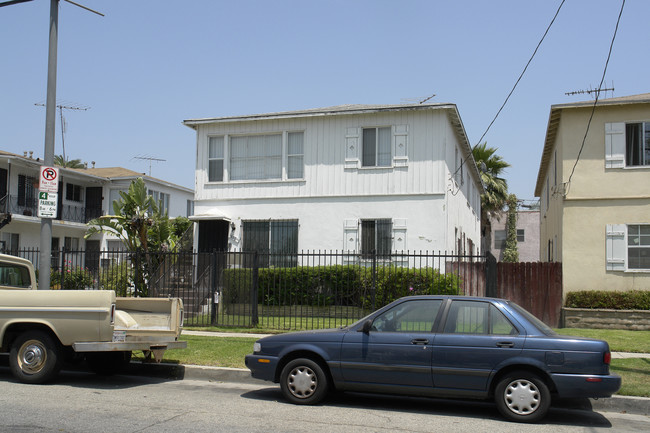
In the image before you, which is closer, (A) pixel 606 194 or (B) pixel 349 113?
(A) pixel 606 194

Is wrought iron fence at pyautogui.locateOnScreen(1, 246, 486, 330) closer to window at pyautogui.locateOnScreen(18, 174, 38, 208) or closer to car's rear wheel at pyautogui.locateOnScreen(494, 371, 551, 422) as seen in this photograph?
car's rear wheel at pyautogui.locateOnScreen(494, 371, 551, 422)

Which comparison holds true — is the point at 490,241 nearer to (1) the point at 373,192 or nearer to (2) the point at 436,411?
(1) the point at 373,192

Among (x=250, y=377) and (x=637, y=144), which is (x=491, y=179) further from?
(x=250, y=377)

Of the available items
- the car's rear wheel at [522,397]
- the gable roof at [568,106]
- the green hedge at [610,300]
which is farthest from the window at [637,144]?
the car's rear wheel at [522,397]

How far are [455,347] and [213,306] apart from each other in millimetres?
9264

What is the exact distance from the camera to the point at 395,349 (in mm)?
7707

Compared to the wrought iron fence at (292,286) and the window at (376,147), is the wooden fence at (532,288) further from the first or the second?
the window at (376,147)

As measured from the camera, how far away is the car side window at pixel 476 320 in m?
7.54

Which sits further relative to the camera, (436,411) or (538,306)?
(538,306)

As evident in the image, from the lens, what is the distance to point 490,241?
46.4 metres

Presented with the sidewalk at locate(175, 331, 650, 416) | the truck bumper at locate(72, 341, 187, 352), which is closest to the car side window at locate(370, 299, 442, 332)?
the sidewalk at locate(175, 331, 650, 416)

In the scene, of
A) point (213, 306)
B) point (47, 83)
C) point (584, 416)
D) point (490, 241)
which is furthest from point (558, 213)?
point (490, 241)

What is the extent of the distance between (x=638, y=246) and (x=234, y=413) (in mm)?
14183

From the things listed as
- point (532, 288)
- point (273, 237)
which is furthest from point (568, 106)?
point (273, 237)
